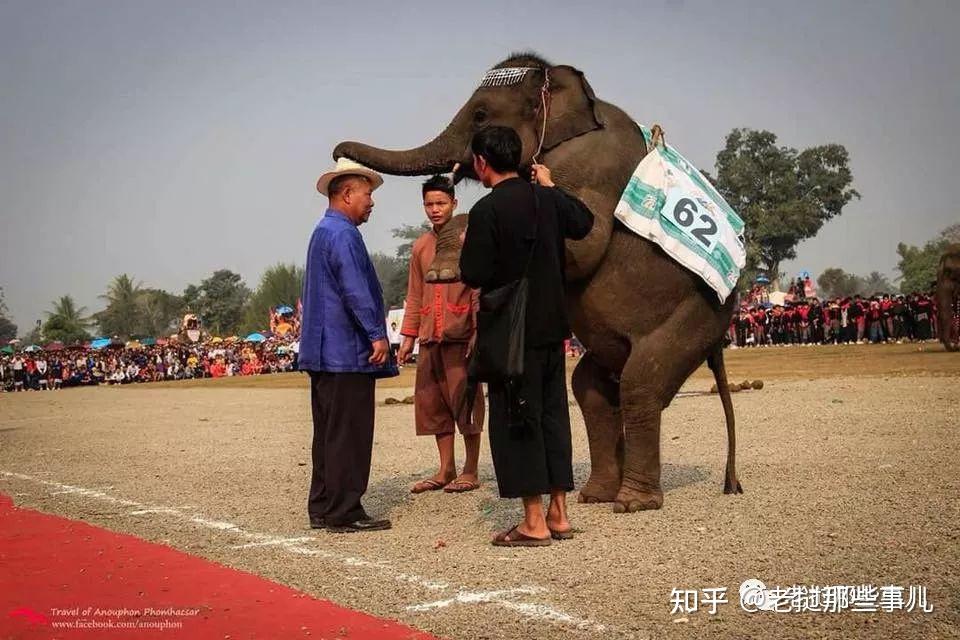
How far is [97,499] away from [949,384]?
1162 cm

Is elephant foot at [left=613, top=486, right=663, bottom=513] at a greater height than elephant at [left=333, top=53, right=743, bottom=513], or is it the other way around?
elephant at [left=333, top=53, right=743, bottom=513]

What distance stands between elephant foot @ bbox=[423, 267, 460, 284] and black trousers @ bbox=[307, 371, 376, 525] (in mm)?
754

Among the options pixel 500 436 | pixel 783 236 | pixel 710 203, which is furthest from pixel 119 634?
pixel 783 236

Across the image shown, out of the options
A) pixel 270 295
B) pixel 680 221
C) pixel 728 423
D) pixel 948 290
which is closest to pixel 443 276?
pixel 680 221

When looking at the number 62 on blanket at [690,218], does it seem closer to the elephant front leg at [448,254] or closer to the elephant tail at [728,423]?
the elephant tail at [728,423]

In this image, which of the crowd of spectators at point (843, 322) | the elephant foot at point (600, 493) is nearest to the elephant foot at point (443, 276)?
the elephant foot at point (600, 493)

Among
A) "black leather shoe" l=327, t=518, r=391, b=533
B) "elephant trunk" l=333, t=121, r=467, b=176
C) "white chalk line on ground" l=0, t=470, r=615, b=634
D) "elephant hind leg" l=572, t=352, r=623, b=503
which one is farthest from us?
"elephant trunk" l=333, t=121, r=467, b=176

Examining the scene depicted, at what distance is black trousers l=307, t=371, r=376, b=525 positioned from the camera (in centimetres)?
588

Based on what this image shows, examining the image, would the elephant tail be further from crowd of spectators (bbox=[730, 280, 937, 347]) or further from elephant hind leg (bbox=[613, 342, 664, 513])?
crowd of spectators (bbox=[730, 280, 937, 347])

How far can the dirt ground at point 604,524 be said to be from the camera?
12.5 ft

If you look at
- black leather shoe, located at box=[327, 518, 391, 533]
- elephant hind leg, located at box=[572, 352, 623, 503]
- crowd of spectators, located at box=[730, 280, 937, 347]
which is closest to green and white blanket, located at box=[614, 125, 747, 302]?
elephant hind leg, located at box=[572, 352, 623, 503]

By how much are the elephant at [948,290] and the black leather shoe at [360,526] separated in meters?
19.2

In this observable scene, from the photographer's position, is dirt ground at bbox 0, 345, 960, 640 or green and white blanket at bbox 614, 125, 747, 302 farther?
green and white blanket at bbox 614, 125, 747, 302

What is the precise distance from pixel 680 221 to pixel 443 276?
60.0 inches
